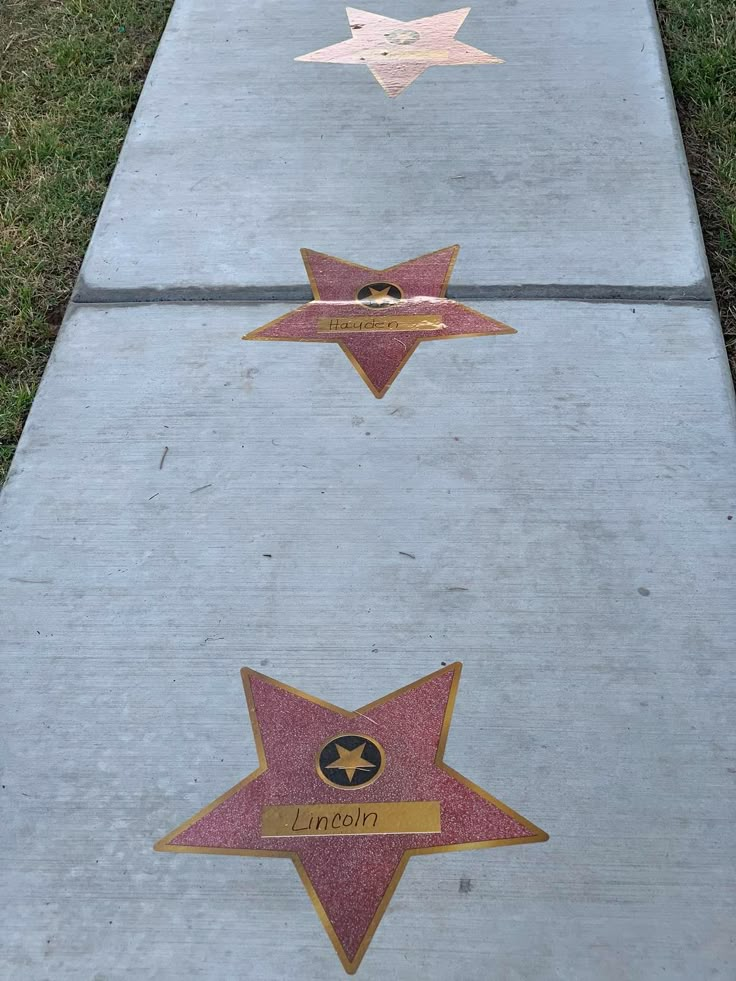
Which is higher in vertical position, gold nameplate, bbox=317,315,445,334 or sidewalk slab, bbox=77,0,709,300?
sidewalk slab, bbox=77,0,709,300

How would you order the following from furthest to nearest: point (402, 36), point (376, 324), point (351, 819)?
point (402, 36) → point (376, 324) → point (351, 819)

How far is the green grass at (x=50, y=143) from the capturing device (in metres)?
2.59

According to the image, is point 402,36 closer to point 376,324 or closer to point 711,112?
point 711,112

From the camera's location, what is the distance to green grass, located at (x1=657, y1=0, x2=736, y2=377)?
8.75ft

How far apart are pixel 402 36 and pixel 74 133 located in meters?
1.13

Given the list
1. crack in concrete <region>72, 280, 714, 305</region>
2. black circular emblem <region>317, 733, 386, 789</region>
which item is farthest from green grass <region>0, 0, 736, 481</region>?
black circular emblem <region>317, 733, 386, 789</region>

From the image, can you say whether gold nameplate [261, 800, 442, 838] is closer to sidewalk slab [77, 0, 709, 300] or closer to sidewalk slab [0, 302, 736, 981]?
sidewalk slab [0, 302, 736, 981]

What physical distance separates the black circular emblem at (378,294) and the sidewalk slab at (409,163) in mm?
111

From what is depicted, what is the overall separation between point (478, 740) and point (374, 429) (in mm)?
777

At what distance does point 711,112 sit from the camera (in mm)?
3070

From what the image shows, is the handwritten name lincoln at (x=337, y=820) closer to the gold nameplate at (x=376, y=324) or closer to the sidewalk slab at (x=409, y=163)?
the gold nameplate at (x=376, y=324)

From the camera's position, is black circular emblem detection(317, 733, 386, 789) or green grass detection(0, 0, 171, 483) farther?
green grass detection(0, 0, 171, 483)

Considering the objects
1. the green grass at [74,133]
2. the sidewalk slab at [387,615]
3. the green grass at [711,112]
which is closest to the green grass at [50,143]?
the green grass at [74,133]

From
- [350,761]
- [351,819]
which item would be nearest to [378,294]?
[350,761]
